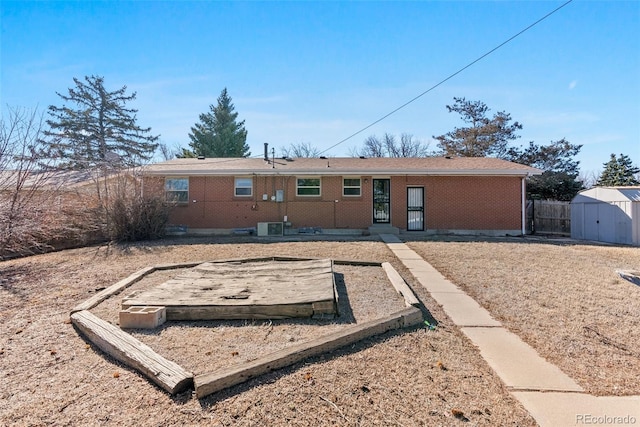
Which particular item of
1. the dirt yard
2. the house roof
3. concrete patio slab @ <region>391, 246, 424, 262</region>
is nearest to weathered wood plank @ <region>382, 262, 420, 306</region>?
the dirt yard

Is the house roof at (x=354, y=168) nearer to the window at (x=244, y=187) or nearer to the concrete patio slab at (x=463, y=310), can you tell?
the window at (x=244, y=187)

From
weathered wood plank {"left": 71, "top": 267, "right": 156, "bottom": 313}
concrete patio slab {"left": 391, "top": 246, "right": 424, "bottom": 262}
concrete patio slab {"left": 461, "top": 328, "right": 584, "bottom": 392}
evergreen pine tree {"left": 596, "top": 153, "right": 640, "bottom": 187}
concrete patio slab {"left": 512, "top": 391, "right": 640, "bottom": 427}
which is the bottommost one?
concrete patio slab {"left": 512, "top": 391, "right": 640, "bottom": 427}

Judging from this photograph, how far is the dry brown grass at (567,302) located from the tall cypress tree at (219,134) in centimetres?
2628

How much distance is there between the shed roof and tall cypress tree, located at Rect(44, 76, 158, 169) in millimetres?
29305

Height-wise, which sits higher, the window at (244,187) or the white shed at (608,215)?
the window at (244,187)

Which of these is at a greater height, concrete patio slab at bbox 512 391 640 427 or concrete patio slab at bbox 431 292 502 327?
concrete patio slab at bbox 431 292 502 327

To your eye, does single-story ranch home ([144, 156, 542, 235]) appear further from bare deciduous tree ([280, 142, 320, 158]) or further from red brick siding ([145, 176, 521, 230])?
bare deciduous tree ([280, 142, 320, 158])

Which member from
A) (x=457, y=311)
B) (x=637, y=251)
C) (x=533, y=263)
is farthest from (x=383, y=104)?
(x=457, y=311)

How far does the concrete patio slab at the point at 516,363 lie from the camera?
2561 millimetres

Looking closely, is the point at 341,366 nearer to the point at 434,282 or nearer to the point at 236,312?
the point at 236,312

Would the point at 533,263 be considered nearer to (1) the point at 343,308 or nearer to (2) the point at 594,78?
(1) the point at 343,308

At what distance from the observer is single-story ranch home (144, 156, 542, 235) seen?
1310 cm

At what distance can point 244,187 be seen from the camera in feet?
44.6

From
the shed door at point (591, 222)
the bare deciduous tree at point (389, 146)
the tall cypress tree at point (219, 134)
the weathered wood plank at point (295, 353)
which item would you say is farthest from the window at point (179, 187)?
the bare deciduous tree at point (389, 146)
